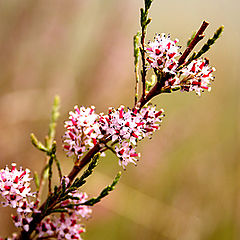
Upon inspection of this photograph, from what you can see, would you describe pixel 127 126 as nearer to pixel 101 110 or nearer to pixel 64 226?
pixel 64 226

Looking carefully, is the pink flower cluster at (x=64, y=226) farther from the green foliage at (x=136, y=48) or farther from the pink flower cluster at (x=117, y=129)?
the green foliage at (x=136, y=48)

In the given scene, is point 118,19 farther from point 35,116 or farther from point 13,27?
point 35,116

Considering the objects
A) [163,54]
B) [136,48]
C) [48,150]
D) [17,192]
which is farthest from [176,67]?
[17,192]

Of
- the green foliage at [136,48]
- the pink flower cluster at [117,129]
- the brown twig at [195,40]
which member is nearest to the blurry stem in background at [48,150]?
the pink flower cluster at [117,129]

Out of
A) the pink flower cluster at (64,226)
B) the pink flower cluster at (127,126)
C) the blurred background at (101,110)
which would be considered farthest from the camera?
the blurred background at (101,110)

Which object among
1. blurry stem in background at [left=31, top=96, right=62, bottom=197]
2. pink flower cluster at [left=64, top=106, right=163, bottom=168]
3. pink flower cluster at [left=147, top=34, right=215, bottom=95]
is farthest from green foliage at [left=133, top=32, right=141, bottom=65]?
blurry stem in background at [left=31, top=96, right=62, bottom=197]
